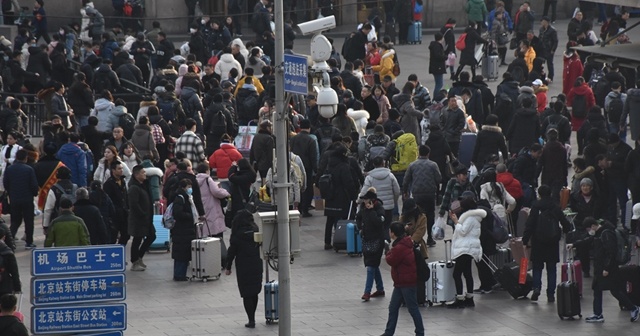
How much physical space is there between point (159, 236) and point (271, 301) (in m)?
4.25

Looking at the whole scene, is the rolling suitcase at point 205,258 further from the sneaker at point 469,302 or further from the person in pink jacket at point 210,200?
the sneaker at point 469,302

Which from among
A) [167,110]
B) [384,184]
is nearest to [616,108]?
[384,184]

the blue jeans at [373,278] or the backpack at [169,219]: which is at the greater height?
the backpack at [169,219]

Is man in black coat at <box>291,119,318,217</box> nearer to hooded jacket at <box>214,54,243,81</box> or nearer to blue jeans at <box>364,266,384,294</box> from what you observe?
blue jeans at <box>364,266,384,294</box>

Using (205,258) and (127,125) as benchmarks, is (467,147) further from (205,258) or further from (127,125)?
(205,258)

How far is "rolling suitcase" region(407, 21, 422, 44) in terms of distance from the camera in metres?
44.1

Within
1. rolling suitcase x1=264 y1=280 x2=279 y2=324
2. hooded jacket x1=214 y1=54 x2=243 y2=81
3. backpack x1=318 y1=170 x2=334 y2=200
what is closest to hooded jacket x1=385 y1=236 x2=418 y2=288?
rolling suitcase x1=264 y1=280 x2=279 y2=324

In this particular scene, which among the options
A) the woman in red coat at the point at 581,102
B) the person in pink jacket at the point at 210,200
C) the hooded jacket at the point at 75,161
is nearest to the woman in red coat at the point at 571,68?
the woman in red coat at the point at 581,102

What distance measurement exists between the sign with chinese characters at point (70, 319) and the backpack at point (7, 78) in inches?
768

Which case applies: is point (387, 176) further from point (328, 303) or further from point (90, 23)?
point (90, 23)

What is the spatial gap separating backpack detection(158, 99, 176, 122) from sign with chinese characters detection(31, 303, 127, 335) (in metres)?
13.5

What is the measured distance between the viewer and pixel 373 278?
1930cm

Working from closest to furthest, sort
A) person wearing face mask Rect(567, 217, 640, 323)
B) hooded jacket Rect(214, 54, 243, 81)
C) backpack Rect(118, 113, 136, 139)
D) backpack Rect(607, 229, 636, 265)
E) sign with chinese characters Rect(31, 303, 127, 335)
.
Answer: sign with chinese characters Rect(31, 303, 127, 335) < person wearing face mask Rect(567, 217, 640, 323) < backpack Rect(607, 229, 636, 265) < backpack Rect(118, 113, 136, 139) < hooded jacket Rect(214, 54, 243, 81)

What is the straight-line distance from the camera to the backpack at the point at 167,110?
2716 centimetres
